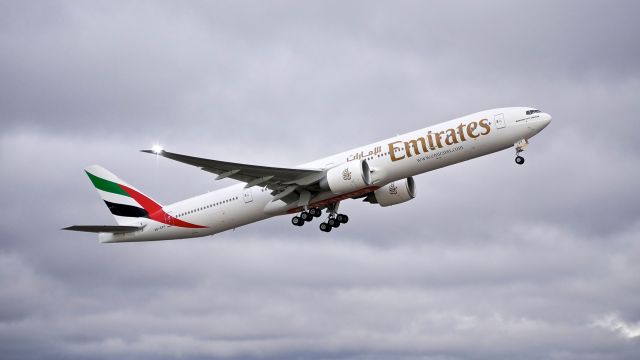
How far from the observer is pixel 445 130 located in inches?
1876

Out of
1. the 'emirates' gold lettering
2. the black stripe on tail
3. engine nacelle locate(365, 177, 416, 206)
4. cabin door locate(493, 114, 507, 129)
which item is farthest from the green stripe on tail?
cabin door locate(493, 114, 507, 129)

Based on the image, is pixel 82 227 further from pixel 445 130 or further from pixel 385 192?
pixel 445 130

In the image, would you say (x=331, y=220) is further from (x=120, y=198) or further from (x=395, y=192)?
(x=120, y=198)

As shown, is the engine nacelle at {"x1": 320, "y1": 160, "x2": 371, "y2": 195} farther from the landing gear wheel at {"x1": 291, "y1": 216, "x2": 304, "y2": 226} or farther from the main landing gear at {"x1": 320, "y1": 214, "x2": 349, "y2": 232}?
the main landing gear at {"x1": 320, "y1": 214, "x2": 349, "y2": 232}

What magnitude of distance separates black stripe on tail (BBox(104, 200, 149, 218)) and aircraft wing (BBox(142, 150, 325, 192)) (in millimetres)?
11564

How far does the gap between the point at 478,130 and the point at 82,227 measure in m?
25.9

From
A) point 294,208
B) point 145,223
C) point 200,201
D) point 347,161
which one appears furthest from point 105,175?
point 347,161

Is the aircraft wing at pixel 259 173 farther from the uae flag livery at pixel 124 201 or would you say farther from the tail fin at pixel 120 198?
the tail fin at pixel 120 198

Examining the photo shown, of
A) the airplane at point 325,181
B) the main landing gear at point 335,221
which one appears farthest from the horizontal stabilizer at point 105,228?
the main landing gear at point 335,221

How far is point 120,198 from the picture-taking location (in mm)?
60594

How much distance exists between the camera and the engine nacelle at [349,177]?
157ft

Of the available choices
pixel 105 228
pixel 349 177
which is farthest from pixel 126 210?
pixel 349 177

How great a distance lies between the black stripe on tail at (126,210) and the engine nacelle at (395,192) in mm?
16137

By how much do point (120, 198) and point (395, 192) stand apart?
20057 mm
